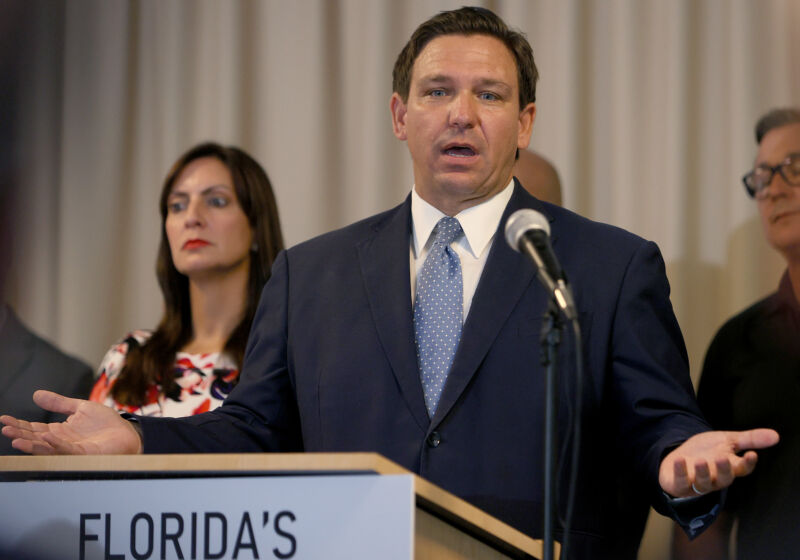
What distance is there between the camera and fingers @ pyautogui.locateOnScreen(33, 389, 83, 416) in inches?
65.0

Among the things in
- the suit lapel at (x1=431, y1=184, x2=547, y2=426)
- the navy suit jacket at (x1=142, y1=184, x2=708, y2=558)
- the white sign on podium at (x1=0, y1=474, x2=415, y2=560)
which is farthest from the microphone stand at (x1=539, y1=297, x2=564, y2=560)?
the suit lapel at (x1=431, y1=184, x2=547, y2=426)

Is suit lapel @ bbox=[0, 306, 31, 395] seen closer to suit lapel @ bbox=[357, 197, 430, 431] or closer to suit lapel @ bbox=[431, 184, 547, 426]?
suit lapel @ bbox=[357, 197, 430, 431]

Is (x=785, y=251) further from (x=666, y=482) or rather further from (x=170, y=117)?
(x=170, y=117)

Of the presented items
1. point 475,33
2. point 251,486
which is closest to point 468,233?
point 475,33

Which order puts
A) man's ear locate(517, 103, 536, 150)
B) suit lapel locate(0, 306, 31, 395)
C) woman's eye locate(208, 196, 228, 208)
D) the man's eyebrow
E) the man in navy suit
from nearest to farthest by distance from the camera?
the man in navy suit, the man's eyebrow, man's ear locate(517, 103, 536, 150), woman's eye locate(208, 196, 228, 208), suit lapel locate(0, 306, 31, 395)

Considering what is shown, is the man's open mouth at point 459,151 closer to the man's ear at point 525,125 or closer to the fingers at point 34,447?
the man's ear at point 525,125

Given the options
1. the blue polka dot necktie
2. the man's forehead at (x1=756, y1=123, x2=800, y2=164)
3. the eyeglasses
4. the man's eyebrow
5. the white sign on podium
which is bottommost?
the white sign on podium

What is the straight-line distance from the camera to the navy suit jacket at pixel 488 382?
192 centimetres

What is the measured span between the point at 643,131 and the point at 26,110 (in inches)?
94.4

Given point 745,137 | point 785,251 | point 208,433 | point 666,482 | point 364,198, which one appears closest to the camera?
point 666,482

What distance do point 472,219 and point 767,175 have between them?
4.29 ft

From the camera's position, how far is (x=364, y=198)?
12.7 ft

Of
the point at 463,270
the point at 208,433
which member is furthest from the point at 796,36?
the point at 208,433

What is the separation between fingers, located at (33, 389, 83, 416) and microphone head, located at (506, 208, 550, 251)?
76 cm
